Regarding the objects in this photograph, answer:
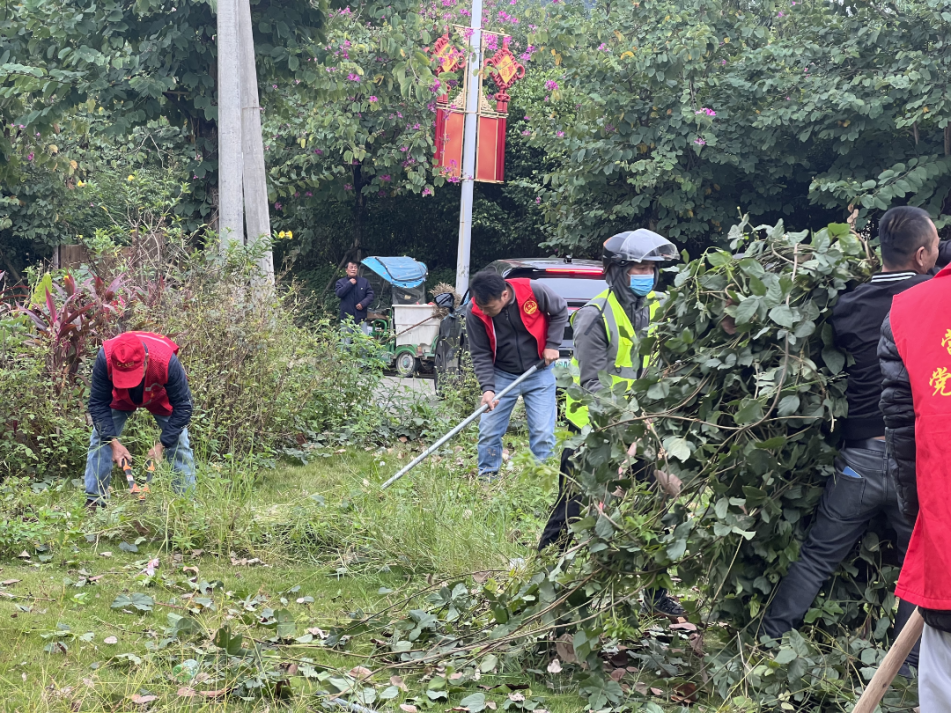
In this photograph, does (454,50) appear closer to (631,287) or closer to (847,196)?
(847,196)

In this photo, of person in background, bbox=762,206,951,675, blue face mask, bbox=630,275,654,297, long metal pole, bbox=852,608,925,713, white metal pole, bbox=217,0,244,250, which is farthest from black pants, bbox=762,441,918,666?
white metal pole, bbox=217,0,244,250

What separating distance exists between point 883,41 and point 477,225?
1168 centimetres

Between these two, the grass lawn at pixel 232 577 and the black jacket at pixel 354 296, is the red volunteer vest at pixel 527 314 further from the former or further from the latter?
the black jacket at pixel 354 296

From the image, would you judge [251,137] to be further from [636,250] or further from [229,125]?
[636,250]

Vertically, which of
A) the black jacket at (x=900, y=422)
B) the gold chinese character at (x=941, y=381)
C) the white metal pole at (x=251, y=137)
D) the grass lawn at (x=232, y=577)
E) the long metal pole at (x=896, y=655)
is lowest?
the grass lawn at (x=232, y=577)

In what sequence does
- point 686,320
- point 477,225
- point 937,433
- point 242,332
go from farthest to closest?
point 477,225 → point 242,332 → point 686,320 → point 937,433

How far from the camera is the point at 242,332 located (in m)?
7.77

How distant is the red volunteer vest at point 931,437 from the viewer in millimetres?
2412

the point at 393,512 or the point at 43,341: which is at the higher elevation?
the point at 43,341

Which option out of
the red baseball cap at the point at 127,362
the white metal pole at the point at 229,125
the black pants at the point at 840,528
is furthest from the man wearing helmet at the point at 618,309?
the white metal pole at the point at 229,125

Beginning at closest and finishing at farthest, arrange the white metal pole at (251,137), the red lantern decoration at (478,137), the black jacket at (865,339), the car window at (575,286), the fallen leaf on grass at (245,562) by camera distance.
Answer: the black jacket at (865,339), the fallen leaf on grass at (245,562), the white metal pole at (251,137), the car window at (575,286), the red lantern decoration at (478,137)

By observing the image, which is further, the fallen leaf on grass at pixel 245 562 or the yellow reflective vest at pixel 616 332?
the fallen leaf on grass at pixel 245 562

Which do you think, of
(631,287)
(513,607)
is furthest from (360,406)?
(513,607)

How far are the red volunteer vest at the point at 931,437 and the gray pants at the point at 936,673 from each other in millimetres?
114
